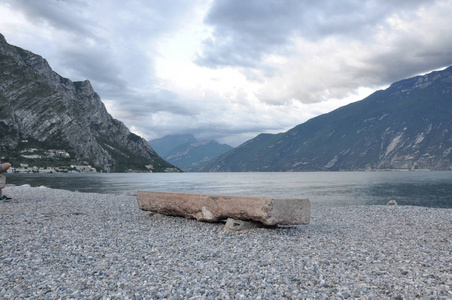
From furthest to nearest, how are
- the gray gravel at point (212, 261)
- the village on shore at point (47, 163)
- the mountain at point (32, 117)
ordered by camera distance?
the mountain at point (32, 117) → the village on shore at point (47, 163) → the gray gravel at point (212, 261)

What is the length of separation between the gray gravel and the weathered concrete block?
57 centimetres

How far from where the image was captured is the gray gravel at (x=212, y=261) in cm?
605

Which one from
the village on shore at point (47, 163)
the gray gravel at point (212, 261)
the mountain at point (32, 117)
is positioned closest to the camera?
the gray gravel at point (212, 261)

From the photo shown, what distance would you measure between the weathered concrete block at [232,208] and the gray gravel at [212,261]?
1.88ft

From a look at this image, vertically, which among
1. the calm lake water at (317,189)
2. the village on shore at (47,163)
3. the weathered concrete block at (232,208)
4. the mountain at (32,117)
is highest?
the mountain at (32,117)

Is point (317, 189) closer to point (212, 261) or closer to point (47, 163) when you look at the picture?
point (212, 261)

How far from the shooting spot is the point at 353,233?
12.7m

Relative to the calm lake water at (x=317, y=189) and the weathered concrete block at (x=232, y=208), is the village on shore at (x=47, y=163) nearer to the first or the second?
the calm lake water at (x=317, y=189)

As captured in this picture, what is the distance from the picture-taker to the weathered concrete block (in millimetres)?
11688

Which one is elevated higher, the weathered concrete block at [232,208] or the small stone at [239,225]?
the weathered concrete block at [232,208]

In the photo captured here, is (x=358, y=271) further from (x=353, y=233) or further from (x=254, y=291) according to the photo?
(x=353, y=233)

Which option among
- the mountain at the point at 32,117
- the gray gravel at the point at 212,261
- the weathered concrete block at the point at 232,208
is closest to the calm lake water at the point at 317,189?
the weathered concrete block at the point at 232,208

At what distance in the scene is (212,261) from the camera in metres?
8.16

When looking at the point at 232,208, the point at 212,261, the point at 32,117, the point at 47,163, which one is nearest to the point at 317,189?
the point at 232,208
